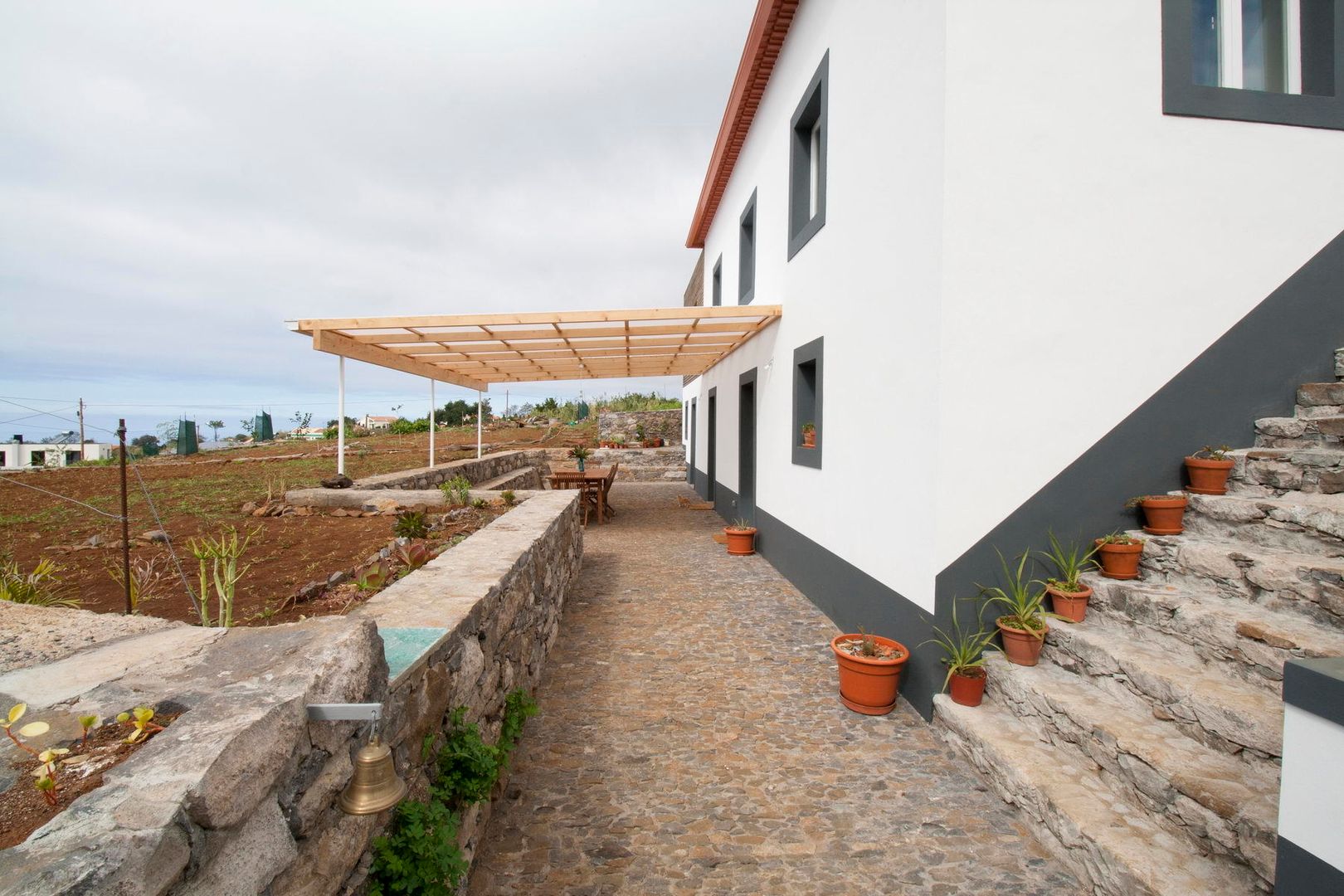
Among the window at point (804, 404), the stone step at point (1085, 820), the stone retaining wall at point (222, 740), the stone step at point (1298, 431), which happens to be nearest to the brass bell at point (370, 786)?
the stone retaining wall at point (222, 740)

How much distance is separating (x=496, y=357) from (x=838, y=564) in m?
5.95

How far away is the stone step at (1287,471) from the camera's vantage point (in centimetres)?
309

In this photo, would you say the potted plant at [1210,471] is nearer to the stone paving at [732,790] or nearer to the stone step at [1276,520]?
the stone step at [1276,520]

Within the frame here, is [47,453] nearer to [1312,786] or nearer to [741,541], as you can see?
[741,541]

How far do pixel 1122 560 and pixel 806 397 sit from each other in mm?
3135

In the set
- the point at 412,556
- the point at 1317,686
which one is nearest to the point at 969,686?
the point at 1317,686

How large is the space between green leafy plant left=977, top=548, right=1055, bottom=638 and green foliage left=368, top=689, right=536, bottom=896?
279 cm

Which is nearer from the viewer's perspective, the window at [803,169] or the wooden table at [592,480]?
the window at [803,169]

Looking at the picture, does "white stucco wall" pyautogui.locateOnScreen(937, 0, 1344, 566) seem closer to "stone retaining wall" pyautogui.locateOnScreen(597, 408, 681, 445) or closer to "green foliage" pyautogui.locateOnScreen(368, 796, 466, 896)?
"green foliage" pyautogui.locateOnScreen(368, 796, 466, 896)

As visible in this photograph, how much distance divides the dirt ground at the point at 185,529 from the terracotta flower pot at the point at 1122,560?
14.2ft

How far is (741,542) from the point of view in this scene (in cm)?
757

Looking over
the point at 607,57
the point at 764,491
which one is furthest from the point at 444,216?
the point at 764,491

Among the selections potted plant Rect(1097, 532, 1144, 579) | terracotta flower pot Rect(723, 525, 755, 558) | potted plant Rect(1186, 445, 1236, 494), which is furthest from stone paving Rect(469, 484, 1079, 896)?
terracotta flower pot Rect(723, 525, 755, 558)

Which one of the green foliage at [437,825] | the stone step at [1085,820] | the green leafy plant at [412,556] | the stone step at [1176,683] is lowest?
the stone step at [1085,820]
